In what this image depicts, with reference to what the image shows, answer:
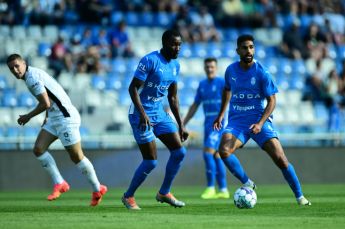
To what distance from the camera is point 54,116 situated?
15164mm

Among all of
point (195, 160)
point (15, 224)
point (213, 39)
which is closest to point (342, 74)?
point (213, 39)

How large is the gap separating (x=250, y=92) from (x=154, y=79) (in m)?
1.39

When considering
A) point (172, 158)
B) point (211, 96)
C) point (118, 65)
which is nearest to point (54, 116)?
point (172, 158)

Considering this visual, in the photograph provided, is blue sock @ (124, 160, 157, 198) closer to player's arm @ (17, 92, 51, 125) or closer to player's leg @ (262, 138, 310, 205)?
player's leg @ (262, 138, 310, 205)

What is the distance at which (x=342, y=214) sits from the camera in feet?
40.7

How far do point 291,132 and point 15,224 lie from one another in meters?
14.9

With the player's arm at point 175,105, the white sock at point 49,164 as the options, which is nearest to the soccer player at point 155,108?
the player's arm at point 175,105

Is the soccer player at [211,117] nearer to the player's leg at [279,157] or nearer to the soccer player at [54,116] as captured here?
the soccer player at [54,116]

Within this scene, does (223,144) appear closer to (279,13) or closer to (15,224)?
(15,224)

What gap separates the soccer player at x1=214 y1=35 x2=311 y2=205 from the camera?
13.8 meters

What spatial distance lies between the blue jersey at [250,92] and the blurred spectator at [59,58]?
11.9 metres

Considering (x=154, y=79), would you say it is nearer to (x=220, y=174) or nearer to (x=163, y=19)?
(x=220, y=174)

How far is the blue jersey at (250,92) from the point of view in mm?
13883

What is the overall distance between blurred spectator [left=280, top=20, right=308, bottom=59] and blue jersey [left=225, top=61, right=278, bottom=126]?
51.9ft
